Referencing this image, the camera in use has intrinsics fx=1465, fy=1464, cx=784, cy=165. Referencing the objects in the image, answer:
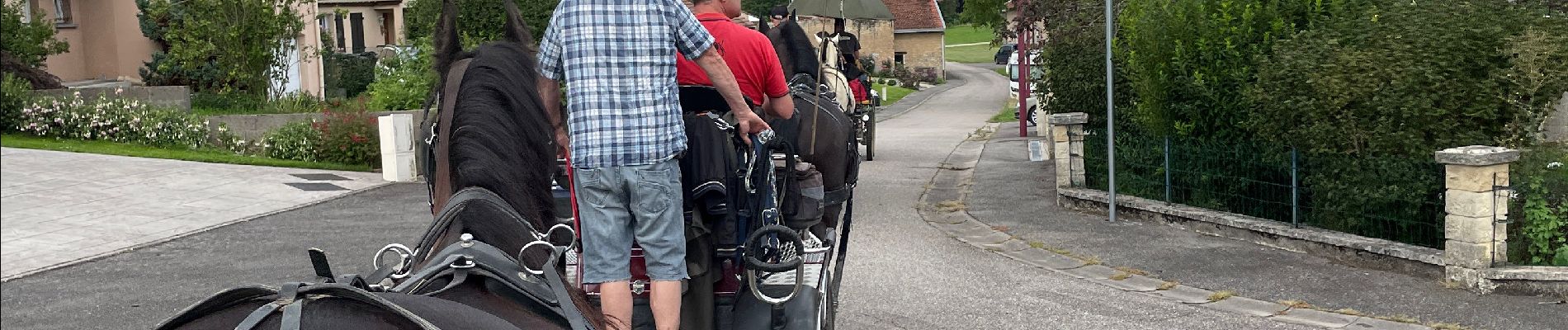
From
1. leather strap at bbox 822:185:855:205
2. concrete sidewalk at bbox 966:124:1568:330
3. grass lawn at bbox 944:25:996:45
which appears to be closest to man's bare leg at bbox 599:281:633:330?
leather strap at bbox 822:185:855:205

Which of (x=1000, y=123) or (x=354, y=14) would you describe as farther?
(x=354, y=14)

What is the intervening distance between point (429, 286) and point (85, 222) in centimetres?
978

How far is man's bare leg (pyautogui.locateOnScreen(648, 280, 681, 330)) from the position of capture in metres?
4.48

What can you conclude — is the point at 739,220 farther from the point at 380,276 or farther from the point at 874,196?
the point at 874,196

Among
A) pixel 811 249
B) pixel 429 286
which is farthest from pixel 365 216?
pixel 429 286

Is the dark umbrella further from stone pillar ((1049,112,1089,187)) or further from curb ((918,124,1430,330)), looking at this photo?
stone pillar ((1049,112,1089,187))

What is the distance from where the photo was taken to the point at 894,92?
51.2 m

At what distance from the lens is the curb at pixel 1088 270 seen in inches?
309

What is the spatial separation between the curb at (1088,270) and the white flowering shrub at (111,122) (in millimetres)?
9307

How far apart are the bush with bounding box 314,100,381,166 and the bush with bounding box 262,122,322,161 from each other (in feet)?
0.28

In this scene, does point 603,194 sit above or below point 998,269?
above

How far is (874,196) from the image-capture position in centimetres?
1476

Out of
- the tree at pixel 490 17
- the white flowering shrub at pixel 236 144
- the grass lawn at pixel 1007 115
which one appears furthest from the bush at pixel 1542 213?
the grass lawn at pixel 1007 115

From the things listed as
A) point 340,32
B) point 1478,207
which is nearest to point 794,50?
point 1478,207
